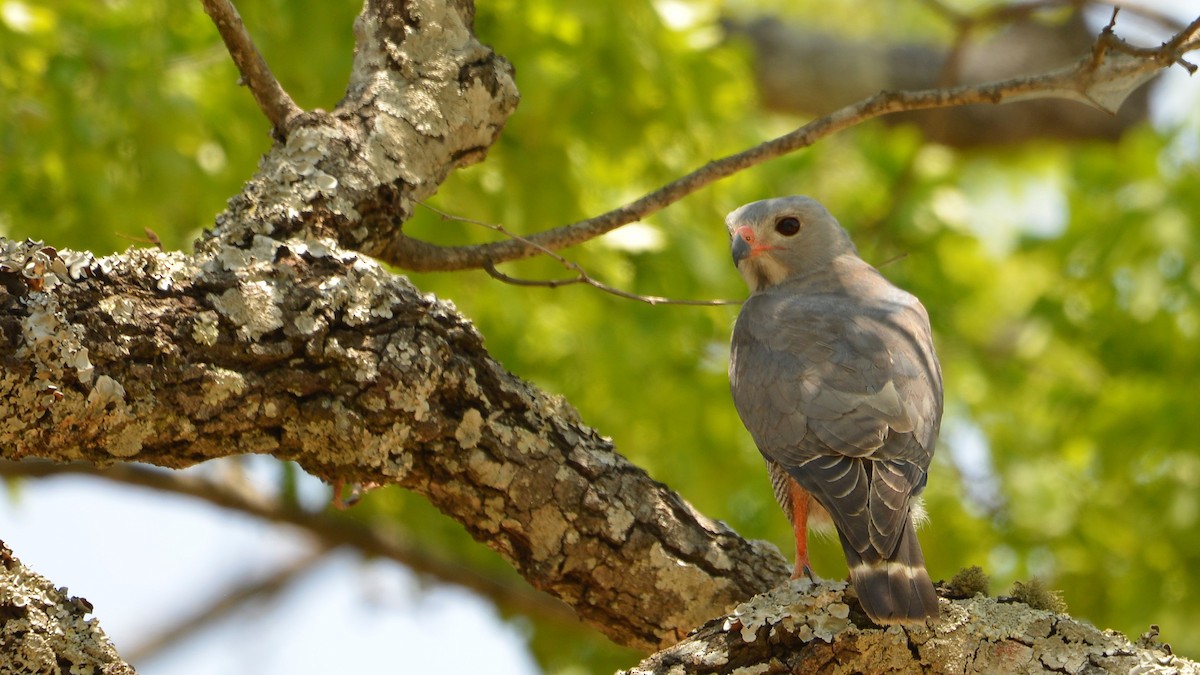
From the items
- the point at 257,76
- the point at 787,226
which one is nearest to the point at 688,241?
the point at 787,226

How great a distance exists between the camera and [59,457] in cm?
237

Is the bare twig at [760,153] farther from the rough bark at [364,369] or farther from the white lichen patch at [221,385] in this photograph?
the white lichen patch at [221,385]

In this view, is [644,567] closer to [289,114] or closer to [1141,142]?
[289,114]

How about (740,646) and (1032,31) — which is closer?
(740,646)

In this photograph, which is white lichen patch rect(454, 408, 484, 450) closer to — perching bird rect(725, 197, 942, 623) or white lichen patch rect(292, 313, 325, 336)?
white lichen patch rect(292, 313, 325, 336)

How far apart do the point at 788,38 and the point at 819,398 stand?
18.8 feet

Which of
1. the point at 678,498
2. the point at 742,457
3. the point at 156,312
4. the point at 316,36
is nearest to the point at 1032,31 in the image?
the point at 742,457

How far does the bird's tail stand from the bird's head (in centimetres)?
203

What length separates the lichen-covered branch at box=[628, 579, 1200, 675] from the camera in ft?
8.36

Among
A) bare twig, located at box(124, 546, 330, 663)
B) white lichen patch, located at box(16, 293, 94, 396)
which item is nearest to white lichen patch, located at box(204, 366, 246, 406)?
white lichen patch, located at box(16, 293, 94, 396)

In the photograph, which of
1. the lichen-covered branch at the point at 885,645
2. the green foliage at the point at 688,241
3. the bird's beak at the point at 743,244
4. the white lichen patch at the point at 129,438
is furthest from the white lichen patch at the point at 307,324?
the green foliage at the point at 688,241

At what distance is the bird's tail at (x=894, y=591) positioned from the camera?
8.39 ft

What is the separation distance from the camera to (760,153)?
327cm

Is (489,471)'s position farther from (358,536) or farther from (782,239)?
(358,536)
